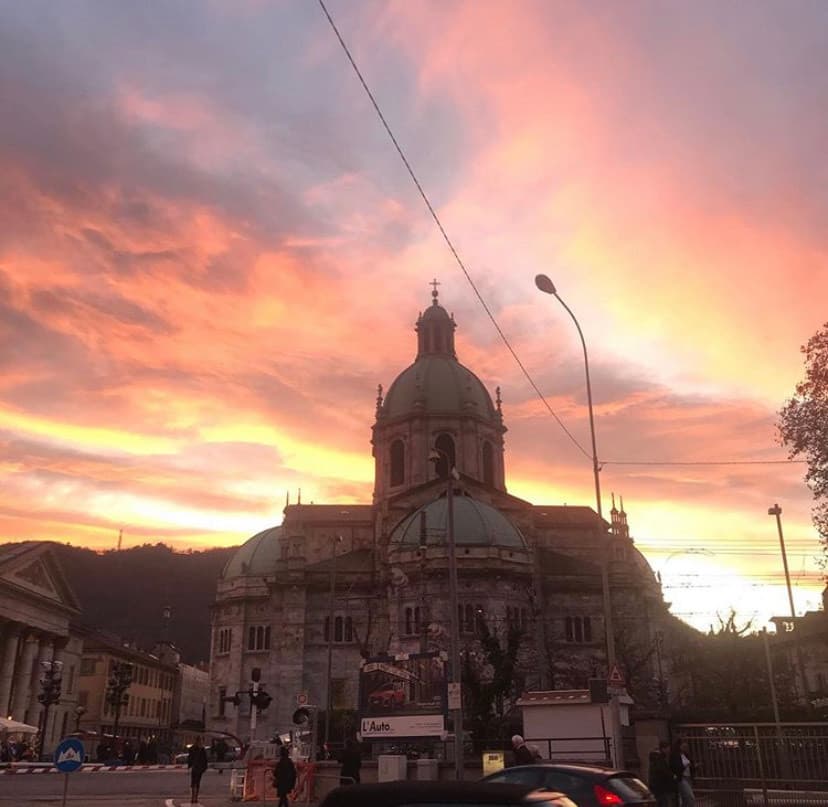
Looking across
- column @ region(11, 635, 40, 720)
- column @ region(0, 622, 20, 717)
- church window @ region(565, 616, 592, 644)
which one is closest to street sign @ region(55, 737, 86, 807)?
column @ region(0, 622, 20, 717)

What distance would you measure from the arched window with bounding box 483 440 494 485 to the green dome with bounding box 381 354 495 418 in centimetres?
289

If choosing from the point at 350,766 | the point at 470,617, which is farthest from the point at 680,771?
the point at 470,617

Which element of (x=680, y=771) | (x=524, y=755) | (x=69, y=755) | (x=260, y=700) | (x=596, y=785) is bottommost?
(x=680, y=771)

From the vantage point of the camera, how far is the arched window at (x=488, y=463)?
7069cm

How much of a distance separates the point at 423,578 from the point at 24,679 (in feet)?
98.5

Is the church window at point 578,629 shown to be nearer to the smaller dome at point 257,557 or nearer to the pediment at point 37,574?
the smaller dome at point 257,557

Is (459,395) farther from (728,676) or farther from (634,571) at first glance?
(728,676)

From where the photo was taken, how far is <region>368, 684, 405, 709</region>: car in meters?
27.5

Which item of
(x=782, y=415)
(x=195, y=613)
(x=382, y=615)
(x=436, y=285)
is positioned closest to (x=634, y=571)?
(x=382, y=615)

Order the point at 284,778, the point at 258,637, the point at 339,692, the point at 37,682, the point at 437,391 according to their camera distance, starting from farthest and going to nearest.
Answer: the point at 437,391, the point at 258,637, the point at 37,682, the point at 339,692, the point at 284,778

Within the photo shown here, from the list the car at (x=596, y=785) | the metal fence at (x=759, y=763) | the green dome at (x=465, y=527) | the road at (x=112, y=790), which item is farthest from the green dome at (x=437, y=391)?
the car at (x=596, y=785)

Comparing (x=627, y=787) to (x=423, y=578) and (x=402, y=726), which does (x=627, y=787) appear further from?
(x=423, y=578)

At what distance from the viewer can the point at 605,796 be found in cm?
1114

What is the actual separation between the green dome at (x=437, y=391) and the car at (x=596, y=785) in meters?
58.5
